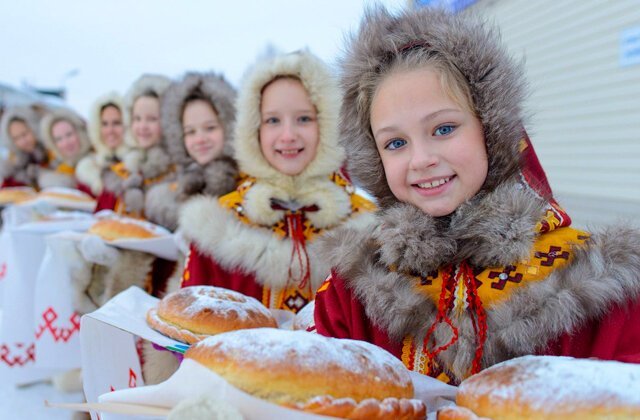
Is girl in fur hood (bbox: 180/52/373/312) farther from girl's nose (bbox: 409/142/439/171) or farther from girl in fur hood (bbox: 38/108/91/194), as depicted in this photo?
girl in fur hood (bbox: 38/108/91/194)

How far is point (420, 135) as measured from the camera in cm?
125

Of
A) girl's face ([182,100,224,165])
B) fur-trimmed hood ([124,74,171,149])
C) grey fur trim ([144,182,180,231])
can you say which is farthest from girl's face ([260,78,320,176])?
fur-trimmed hood ([124,74,171,149])

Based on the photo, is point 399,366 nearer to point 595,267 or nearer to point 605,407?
point 605,407

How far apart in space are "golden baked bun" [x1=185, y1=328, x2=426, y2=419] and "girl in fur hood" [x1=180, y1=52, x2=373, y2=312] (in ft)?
4.18

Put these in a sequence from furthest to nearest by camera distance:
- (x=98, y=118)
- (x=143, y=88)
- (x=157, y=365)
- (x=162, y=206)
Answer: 1. (x=98, y=118)
2. (x=143, y=88)
3. (x=162, y=206)
4. (x=157, y=365)

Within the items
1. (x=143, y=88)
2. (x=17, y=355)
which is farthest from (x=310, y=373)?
(x=143, y=88)

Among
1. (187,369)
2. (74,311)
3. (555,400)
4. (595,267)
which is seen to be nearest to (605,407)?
(555,400)

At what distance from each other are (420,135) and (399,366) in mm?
549

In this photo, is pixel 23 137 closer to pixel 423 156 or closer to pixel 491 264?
pixel 423 156

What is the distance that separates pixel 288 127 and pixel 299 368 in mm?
1528

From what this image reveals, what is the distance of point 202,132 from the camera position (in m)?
2.94

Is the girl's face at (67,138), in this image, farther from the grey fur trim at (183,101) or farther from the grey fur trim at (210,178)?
the grey fur trim at (210,178)

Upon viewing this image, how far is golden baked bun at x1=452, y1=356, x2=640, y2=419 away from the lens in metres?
0.74

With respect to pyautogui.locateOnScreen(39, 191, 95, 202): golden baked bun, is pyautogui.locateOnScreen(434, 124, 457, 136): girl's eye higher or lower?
higher
